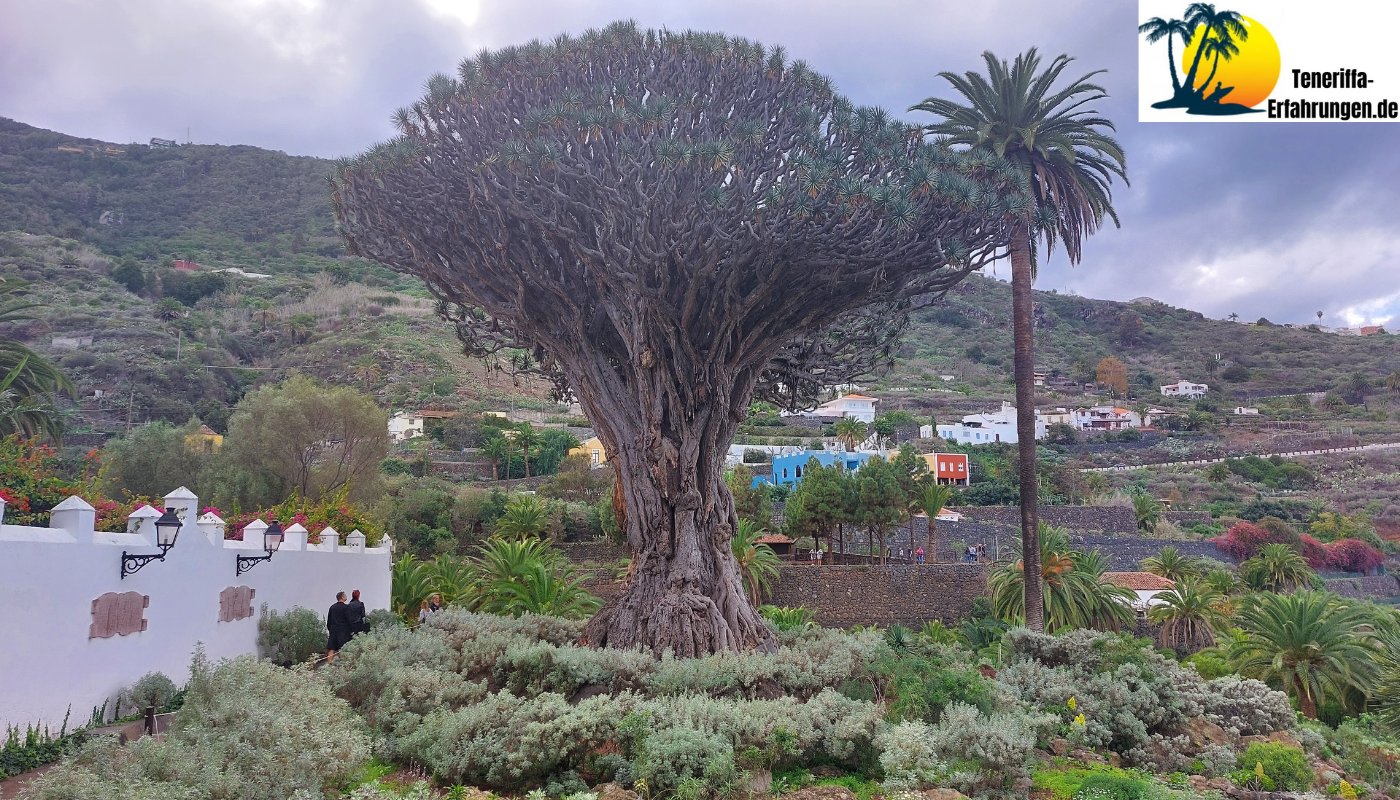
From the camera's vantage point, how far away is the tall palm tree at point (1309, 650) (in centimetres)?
1430

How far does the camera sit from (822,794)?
276 inches

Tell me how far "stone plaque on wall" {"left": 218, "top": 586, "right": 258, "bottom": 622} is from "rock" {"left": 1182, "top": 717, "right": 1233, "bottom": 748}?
10.8m

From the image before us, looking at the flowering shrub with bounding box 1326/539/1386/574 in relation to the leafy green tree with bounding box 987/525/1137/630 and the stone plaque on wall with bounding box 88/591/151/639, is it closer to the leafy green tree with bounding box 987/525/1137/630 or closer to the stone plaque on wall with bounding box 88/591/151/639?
the leafy green tree with bounding box 987/525/1137/630

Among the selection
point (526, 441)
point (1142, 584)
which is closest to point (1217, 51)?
point (1142, 584)

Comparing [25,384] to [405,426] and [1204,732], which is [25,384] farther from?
[405,426]

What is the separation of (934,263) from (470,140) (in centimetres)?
658

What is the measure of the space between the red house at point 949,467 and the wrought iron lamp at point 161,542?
52552mm

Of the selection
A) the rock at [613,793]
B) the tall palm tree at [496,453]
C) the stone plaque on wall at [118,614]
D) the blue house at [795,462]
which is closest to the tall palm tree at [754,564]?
the stone plaque on wall at [118,614]

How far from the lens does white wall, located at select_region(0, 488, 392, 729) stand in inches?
266

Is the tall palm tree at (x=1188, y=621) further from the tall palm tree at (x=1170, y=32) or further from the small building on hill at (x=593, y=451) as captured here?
the small building on hill at (x=593, y=451)

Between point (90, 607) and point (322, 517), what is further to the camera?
point (322, 517)

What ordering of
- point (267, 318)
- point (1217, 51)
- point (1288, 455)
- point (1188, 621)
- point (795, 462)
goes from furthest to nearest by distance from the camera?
point (267, 318), point (1288, 455), point (795, 462), point (1188, 621), point (1217, 51)

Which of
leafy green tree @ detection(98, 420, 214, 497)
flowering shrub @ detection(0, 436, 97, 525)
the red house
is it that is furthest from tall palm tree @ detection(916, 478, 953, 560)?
the red house

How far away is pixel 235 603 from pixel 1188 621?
22.8 metres
